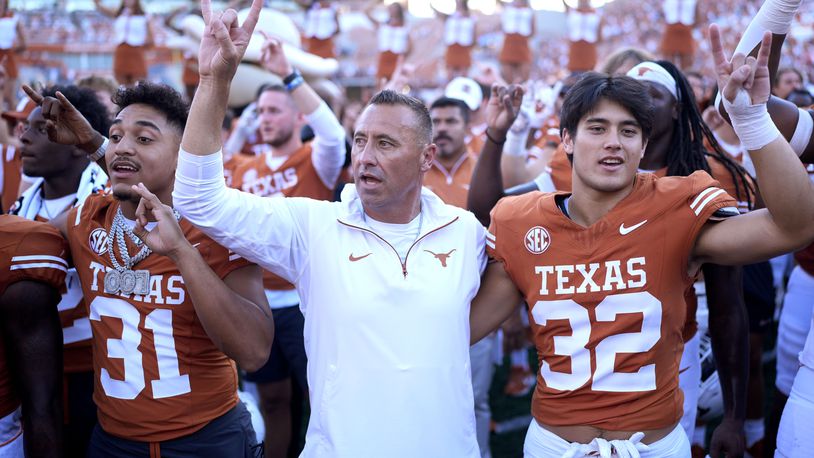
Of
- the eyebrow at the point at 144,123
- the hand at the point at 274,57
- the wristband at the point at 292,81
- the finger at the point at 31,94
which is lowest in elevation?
the eyebrow at the point at 144,123

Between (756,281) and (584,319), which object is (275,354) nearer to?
(584,319)

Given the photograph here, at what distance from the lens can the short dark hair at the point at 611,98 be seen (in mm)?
2299

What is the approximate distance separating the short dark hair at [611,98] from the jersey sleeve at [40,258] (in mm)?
1743

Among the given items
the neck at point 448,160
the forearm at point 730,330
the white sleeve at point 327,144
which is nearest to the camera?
the forearm at point 730,330

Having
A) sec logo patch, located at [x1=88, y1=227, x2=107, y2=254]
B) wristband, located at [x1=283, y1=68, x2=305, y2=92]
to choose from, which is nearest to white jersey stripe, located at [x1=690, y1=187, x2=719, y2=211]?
sec logo patch, located at [x1=88, y1=227, x2=107, y2=254]

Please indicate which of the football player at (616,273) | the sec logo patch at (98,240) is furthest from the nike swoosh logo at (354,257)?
the sec logo patch at (98,240)

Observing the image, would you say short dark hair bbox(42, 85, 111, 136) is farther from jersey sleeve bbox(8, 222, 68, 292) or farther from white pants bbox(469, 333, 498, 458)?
white pants bbox(469, 333, 498, 458)

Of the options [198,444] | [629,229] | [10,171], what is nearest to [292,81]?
[10,171]

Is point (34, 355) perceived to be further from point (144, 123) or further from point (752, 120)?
point (752, 120)

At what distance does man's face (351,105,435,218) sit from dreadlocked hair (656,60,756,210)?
3.97ft

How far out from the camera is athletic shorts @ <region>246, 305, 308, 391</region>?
4203 mm

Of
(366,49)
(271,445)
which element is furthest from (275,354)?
(366,49)

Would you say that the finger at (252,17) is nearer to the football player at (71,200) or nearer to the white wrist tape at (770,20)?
the football player at (71,200)

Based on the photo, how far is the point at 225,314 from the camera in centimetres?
215
